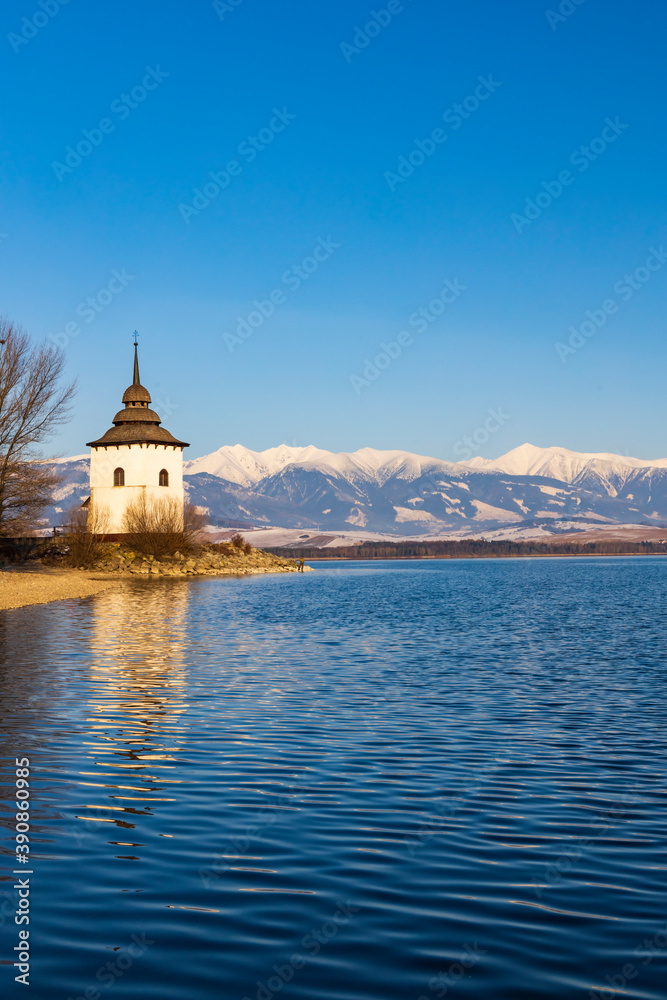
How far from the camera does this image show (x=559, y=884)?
7.71 m

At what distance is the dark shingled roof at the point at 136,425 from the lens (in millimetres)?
93000

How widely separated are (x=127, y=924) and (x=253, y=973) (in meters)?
1.22

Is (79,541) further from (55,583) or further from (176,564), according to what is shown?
(55,583)

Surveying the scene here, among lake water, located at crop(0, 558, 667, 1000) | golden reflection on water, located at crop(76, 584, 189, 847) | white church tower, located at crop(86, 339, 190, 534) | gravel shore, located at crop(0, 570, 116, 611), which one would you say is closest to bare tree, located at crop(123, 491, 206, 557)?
white church tower, located at crop(86, 339, 190, 534)

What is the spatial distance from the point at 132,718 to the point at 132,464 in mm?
79703

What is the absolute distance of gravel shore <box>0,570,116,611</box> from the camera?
45.1 meters

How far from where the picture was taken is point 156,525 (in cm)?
8956

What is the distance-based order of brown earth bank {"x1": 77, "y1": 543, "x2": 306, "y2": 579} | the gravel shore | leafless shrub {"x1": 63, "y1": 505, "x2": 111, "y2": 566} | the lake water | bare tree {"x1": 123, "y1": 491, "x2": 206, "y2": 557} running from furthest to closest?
bare tree {"x1": 123, "y1": 491, "x2": 206, "y2": 557}
brown earth bank {"x1": 77, "y1": 543, "x2": 306, "y2": 579}
leafless shrub {"x1": 63, "y1": 505, "x2": 111, "y2": 566}
the gravel shore
the lake water

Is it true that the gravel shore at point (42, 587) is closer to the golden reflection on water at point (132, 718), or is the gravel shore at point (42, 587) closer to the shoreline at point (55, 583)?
the shoreline at point (55, 583)

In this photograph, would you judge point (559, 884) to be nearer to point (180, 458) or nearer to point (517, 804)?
point (517, 804)

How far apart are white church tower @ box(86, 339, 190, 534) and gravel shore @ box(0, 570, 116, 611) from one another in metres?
20.6

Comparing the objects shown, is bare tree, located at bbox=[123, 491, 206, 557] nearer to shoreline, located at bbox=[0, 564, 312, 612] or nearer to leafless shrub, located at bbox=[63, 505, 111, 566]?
shoreline, located at bbox=[0, 564, 312, 612]

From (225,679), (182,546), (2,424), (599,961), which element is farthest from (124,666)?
(182,546)

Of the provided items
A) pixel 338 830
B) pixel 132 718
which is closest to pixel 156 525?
pixel 132 718
